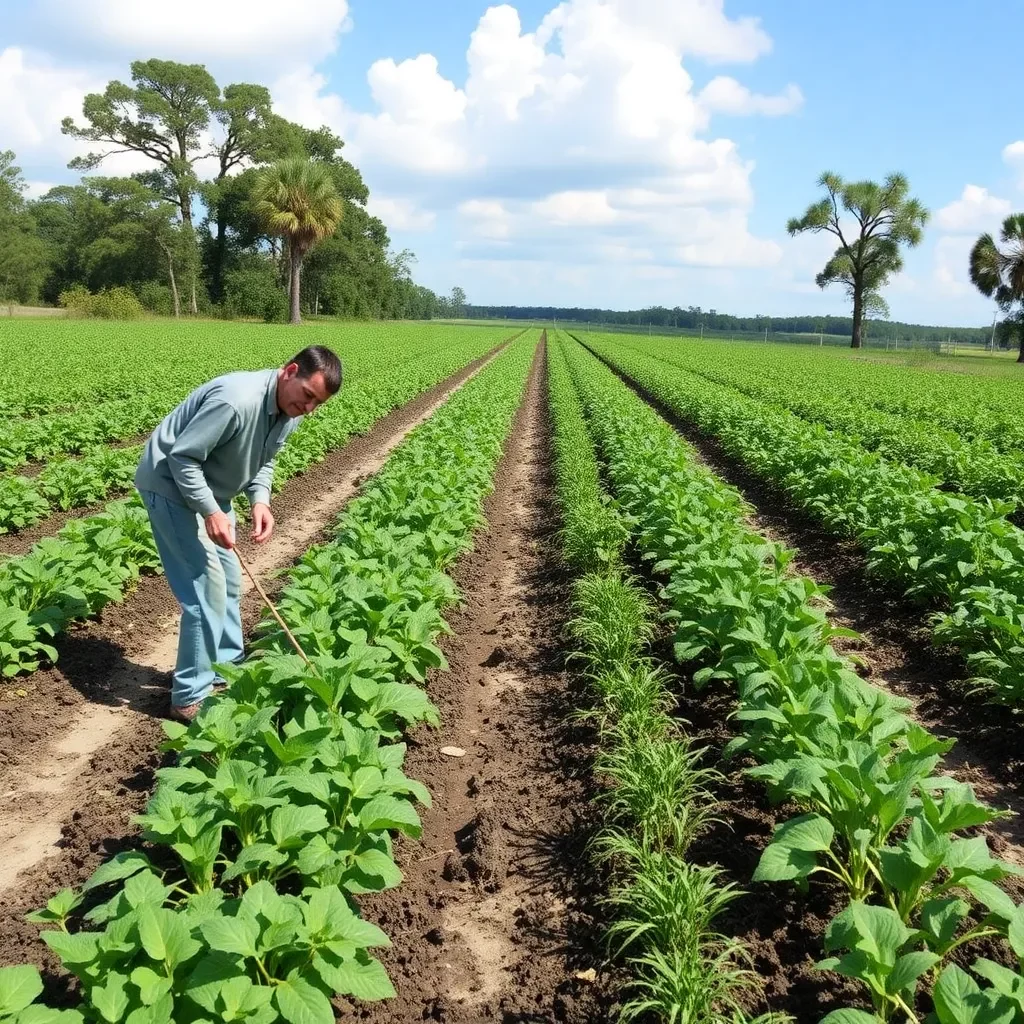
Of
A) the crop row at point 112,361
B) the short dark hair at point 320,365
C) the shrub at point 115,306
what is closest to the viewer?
the short dark hair at point 320,365

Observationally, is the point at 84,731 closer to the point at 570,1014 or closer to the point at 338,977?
the point at 338,977

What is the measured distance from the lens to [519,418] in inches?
754

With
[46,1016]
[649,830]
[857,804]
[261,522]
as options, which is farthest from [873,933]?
[261,522]

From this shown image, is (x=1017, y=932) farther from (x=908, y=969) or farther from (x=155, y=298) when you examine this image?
(x=155, y=298)

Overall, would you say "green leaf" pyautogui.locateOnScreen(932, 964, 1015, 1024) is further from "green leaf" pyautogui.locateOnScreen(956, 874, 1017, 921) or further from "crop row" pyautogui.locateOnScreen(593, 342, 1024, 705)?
"crop row" pyautogui.locateOnScreen(593, 342, 1024, 705)

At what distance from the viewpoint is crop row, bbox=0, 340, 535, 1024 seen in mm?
2367

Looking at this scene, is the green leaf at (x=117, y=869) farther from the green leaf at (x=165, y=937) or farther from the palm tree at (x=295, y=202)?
the palm tree at (x=295, y=202)

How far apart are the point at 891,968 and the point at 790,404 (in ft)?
64.4

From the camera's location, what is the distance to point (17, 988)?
2244mm

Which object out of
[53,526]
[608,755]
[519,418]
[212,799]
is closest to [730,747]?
[608,755]

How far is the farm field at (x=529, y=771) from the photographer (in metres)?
2.59

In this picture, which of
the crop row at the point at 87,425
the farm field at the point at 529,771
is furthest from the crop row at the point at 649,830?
the crop row at the point at 87,425

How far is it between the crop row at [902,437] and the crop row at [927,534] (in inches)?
42.8

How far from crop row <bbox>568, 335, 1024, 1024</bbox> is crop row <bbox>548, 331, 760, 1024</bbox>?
11.9 inches
